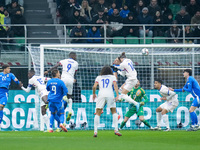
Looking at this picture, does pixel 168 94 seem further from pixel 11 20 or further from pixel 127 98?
pixel 11 20

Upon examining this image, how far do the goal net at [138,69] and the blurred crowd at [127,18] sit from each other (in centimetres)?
197

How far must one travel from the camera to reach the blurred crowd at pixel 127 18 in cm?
2517

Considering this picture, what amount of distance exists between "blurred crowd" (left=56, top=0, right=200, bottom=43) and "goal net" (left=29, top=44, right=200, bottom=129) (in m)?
1.97

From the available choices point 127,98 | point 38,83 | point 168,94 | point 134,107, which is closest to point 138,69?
point 134,107

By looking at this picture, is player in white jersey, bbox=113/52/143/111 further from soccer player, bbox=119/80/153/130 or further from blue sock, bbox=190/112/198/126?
blue sock, bbox=190/112/198/126

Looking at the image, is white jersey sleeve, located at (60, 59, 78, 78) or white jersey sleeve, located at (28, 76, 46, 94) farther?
white jersey sleeve, located at (28, 76, 46, 94)

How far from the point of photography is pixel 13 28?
24.7 meters

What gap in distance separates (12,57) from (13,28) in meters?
1.57

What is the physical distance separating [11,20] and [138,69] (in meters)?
6.17

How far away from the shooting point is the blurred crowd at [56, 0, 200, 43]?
25172 mm

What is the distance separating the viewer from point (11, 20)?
25406mm

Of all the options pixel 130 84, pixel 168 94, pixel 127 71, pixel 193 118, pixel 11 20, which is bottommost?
pixel 193 118

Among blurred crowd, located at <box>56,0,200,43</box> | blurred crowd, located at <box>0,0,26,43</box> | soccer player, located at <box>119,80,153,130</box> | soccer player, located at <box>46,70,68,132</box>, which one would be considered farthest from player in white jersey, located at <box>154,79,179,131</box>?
blurred crowd, located at <box>0,0,26,43</box>

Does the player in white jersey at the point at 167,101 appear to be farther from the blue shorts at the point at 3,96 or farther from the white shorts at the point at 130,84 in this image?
the blue shorts at the point at 3,96
